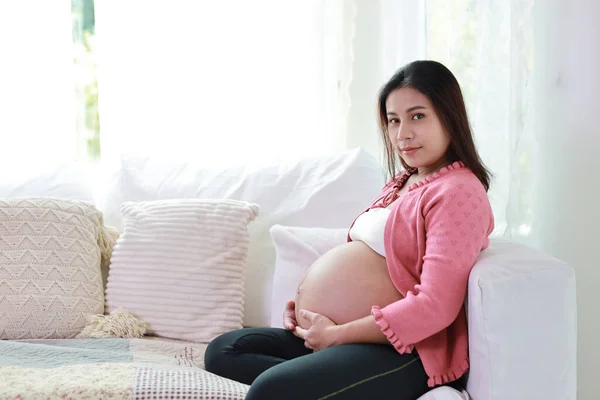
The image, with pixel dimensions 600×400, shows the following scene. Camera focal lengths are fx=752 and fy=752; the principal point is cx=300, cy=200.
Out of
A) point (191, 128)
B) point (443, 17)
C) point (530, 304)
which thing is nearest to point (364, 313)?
point (530, 304)

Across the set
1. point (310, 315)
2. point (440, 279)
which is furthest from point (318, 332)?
point (440, 279)

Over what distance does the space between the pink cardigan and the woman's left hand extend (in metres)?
0.11

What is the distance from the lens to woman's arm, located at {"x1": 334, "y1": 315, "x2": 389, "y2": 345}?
1362 millimetres

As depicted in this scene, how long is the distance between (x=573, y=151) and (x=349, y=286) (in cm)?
71

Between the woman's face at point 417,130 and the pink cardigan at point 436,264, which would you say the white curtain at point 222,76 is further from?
the pink cardigan at point 436,264

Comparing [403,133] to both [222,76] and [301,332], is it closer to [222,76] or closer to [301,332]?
[301,332]

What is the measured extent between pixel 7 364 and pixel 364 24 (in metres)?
1.62

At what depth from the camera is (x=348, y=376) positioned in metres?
1.27

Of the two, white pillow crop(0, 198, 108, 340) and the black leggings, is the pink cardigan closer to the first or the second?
the black leggings

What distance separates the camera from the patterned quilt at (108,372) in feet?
4.31

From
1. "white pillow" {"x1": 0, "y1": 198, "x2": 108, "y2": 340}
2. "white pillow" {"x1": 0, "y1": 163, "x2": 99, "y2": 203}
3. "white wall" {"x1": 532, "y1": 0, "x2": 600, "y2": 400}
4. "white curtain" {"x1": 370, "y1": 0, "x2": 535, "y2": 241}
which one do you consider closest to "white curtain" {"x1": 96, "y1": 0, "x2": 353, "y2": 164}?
"white pillow" {"x1": 0, "y1": 163, "x2": 99, "y2": 203}

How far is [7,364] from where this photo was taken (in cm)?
152

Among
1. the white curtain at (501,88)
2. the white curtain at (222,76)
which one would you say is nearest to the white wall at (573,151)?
the white curtain at (501,88)

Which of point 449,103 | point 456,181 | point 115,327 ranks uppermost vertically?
point 449,103
